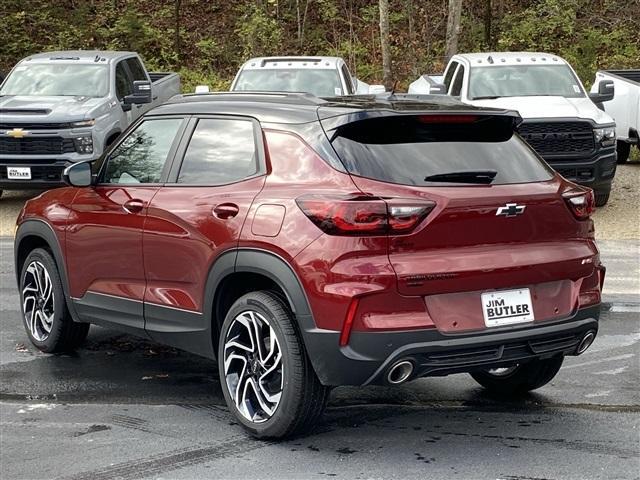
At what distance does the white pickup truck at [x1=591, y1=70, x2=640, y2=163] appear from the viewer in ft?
59.1


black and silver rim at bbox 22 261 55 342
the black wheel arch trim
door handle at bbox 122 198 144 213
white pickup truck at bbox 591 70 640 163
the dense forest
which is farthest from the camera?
the dense forest

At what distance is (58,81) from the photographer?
1595cm

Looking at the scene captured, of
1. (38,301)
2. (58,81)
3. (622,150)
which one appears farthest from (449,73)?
(38,301)

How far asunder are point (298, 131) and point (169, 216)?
38.7 inches

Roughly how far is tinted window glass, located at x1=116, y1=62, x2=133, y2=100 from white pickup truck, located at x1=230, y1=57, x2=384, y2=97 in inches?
71.5

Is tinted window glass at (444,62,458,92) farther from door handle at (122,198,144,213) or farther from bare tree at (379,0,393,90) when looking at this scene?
door handle at (122,198,144,213)

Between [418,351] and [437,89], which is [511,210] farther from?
[437,89]

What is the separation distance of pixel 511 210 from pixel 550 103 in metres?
9.55

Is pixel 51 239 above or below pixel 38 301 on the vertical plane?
above

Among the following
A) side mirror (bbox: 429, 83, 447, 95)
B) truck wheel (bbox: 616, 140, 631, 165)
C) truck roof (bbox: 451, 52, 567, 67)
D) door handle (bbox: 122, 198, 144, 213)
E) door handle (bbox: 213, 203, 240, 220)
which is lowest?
truck wheel (bbox: 616, 140, 631, 165)

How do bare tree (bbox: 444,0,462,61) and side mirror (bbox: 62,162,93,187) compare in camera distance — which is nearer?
side mirror (bbox: 62,162,93,187)

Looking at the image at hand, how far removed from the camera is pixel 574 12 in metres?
28.3

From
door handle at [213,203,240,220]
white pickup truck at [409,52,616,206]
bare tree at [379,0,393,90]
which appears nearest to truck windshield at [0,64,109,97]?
white pickup truck at [409,52,616,206]

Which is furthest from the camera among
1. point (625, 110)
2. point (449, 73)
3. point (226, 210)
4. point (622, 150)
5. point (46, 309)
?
point (622, 150)
